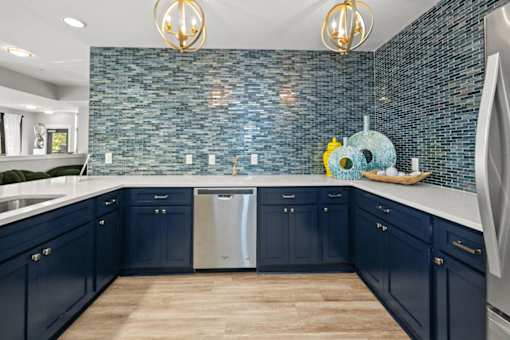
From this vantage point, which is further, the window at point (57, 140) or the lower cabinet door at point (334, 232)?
the window at point (57, 140)

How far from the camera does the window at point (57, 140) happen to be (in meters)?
8.91

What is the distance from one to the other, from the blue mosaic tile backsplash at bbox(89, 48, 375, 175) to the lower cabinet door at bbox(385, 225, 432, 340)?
158 cm

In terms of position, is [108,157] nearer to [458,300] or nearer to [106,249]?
[106,249]

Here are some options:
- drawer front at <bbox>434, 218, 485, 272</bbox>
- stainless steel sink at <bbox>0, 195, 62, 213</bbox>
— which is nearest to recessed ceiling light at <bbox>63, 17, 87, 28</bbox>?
stainless steel sink at <bbox>0, 195, 62, 213</bbox>

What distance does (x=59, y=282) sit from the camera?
5.67 ft

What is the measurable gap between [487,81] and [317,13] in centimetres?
189

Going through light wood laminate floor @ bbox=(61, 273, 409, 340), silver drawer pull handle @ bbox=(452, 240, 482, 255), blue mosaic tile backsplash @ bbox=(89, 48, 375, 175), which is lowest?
light wood laminate floor @ bbox=(61, 273, 409, 340)

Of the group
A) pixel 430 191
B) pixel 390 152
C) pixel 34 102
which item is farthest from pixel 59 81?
pixel 430 191

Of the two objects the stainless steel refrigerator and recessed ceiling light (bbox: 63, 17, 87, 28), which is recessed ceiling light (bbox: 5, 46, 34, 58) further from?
the stainless steel refrigerator

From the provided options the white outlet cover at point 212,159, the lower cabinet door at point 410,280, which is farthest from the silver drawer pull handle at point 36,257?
the lower cabinet door at point 410,280

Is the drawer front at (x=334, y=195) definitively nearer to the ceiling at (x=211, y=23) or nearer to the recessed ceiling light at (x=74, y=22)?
the ceiling at (x=211, y=23)

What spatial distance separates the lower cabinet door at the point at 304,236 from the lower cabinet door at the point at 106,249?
1.58 metres

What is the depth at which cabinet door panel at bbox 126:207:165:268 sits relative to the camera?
2.70 m

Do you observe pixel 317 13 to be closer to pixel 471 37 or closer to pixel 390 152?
pixel 471 37
